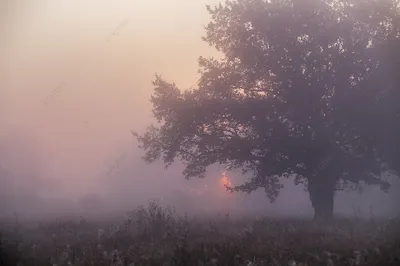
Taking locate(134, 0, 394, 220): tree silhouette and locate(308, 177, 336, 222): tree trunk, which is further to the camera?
locate(308, 177, 336, 222): tree trunk

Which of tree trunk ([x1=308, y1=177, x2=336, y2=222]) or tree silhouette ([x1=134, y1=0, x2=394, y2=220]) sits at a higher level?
tree silhouette ([x1=134, y1=0, x2=394, y2=220])

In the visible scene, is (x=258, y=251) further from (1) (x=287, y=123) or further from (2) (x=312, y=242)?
(1) (x=287, y=123)

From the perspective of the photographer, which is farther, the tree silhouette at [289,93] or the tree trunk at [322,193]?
the tree trunk at [322,193]

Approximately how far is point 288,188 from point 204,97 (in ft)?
240

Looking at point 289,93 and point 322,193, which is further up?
point 289,93

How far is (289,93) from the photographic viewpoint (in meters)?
21.3

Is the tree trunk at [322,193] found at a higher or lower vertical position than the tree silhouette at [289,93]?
lower

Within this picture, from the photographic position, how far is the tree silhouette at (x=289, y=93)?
20875mm

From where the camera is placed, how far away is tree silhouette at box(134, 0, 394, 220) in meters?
20.9

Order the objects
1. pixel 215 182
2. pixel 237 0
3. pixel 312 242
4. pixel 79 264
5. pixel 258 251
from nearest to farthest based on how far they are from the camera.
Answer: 1. pixel 79 264
2. pixel 258 251
3. pixel 312 242
4. pixel 237 0
5. pixel 215 182

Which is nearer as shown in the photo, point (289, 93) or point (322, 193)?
point (289, 93)

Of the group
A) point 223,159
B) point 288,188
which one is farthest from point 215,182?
point 223,159

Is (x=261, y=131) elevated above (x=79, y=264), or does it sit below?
above

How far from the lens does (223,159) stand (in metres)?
22.7
